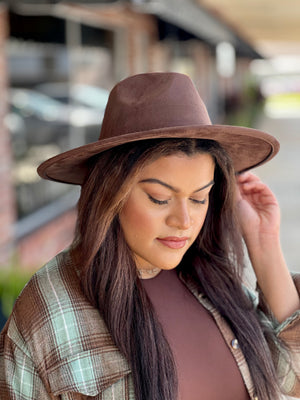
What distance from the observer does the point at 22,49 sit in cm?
550

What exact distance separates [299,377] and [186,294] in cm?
38

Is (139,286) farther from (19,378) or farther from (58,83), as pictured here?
(58,83)

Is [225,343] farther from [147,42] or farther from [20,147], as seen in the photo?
[147,42]

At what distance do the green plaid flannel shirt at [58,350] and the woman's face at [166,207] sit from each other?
0.62 feet

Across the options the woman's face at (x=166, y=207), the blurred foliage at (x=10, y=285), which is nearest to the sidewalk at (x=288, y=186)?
the blurred foliage at (x=10, y=285)

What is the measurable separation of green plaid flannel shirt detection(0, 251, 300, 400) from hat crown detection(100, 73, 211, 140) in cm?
39

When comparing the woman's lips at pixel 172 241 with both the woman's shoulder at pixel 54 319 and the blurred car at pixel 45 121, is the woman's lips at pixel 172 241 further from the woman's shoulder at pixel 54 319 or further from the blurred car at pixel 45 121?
the blurred car at pixel 45 121

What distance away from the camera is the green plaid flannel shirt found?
1360 millimetres

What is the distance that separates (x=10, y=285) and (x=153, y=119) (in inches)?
84.1

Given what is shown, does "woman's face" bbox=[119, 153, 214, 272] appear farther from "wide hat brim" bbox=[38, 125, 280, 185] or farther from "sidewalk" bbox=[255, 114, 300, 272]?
"sidewalk" bbox=[255, 114, 300, 272]

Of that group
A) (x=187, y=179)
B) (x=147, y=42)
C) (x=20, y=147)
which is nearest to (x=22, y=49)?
(x=20, y=147)

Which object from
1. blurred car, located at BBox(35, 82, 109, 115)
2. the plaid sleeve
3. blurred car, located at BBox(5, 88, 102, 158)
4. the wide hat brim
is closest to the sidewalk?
Answer: blurred car, located at BBox(5, 88, 102, 158)

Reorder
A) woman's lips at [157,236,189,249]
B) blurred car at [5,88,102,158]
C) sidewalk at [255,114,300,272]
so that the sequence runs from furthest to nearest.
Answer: sidewalk at [255,114,300,272] < blurred car at [5,88,102,158] < woman's lips at [157,236,189,249]

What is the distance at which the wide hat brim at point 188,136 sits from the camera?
52.6 inches
